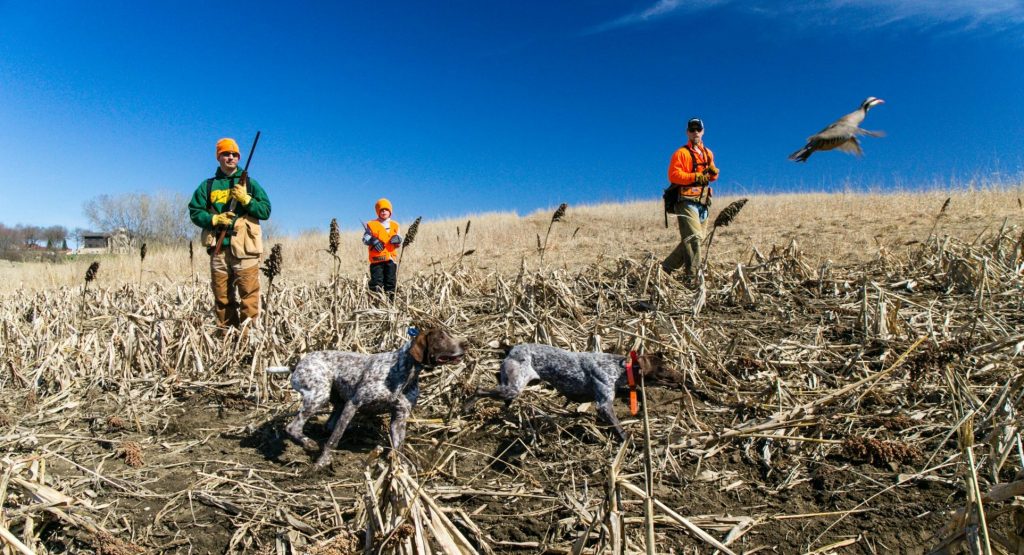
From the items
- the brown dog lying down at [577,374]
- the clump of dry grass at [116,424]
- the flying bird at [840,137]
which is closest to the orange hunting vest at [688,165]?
the flying bird at [840,137]

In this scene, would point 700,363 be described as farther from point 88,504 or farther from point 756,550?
point 88,504

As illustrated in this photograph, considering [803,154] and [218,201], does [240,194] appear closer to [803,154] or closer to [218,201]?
[218,201]

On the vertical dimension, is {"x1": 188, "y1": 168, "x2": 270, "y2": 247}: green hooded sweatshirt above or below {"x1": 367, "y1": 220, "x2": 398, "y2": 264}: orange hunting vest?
above

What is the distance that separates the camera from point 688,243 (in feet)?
25.3

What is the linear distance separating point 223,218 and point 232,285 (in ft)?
2.48

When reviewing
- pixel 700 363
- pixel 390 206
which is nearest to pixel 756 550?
pixel 700 363

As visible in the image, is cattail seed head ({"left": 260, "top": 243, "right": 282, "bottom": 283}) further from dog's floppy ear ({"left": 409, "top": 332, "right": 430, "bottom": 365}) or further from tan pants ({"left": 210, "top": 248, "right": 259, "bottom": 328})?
dog's floppy ear ({"left": 409, "top": 332, "right": 430, "bottom": 365})

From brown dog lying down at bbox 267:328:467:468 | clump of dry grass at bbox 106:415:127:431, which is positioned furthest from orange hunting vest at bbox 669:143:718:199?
clump of dry grass at bbox 106:415:127:431

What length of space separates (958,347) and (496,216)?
86.5 ft

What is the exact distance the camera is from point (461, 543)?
2588 mm

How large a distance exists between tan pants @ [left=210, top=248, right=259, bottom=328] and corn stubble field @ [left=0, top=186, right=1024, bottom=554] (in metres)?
0.30

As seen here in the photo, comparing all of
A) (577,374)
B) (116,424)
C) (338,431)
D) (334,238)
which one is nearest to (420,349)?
(338,431)

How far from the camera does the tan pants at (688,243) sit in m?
7.81

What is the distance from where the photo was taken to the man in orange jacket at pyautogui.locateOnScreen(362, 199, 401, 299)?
876 cm
